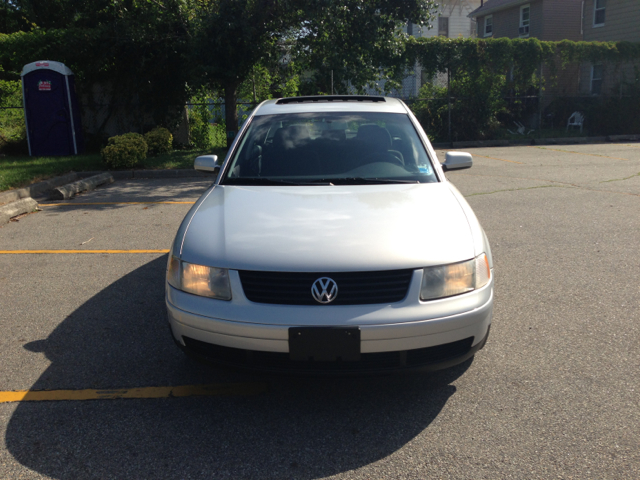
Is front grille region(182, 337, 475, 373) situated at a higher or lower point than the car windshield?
lower

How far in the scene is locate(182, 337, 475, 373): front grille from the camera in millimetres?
2748

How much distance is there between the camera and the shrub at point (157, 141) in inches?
560

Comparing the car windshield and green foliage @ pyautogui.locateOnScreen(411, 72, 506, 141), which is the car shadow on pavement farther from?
green foliage @ pyautogui.locateOnScreen(411, 72, 506, 141)

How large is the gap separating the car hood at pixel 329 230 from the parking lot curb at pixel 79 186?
267 inches

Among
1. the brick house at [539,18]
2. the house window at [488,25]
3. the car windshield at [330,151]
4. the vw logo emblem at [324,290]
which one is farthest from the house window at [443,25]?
the vw logo emblem at [324,290]

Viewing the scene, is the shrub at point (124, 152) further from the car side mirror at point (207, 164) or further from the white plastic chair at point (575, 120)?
the white plastic chair at point (575, 120)

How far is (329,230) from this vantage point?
3.03 metres

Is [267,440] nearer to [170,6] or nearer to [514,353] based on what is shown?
[514,353]

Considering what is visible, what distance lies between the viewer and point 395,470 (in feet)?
8.12

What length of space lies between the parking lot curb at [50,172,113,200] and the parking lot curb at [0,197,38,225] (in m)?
0.95

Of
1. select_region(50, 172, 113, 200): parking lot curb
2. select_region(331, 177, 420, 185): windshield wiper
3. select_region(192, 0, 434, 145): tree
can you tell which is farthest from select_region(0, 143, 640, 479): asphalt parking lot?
select_region(192, 0, 434, 145): tree

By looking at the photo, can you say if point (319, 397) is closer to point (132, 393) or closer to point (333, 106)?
point (132, 393)

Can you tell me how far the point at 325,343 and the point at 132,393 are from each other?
1.26m

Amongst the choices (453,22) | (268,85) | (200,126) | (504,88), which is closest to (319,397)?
(268,85)
